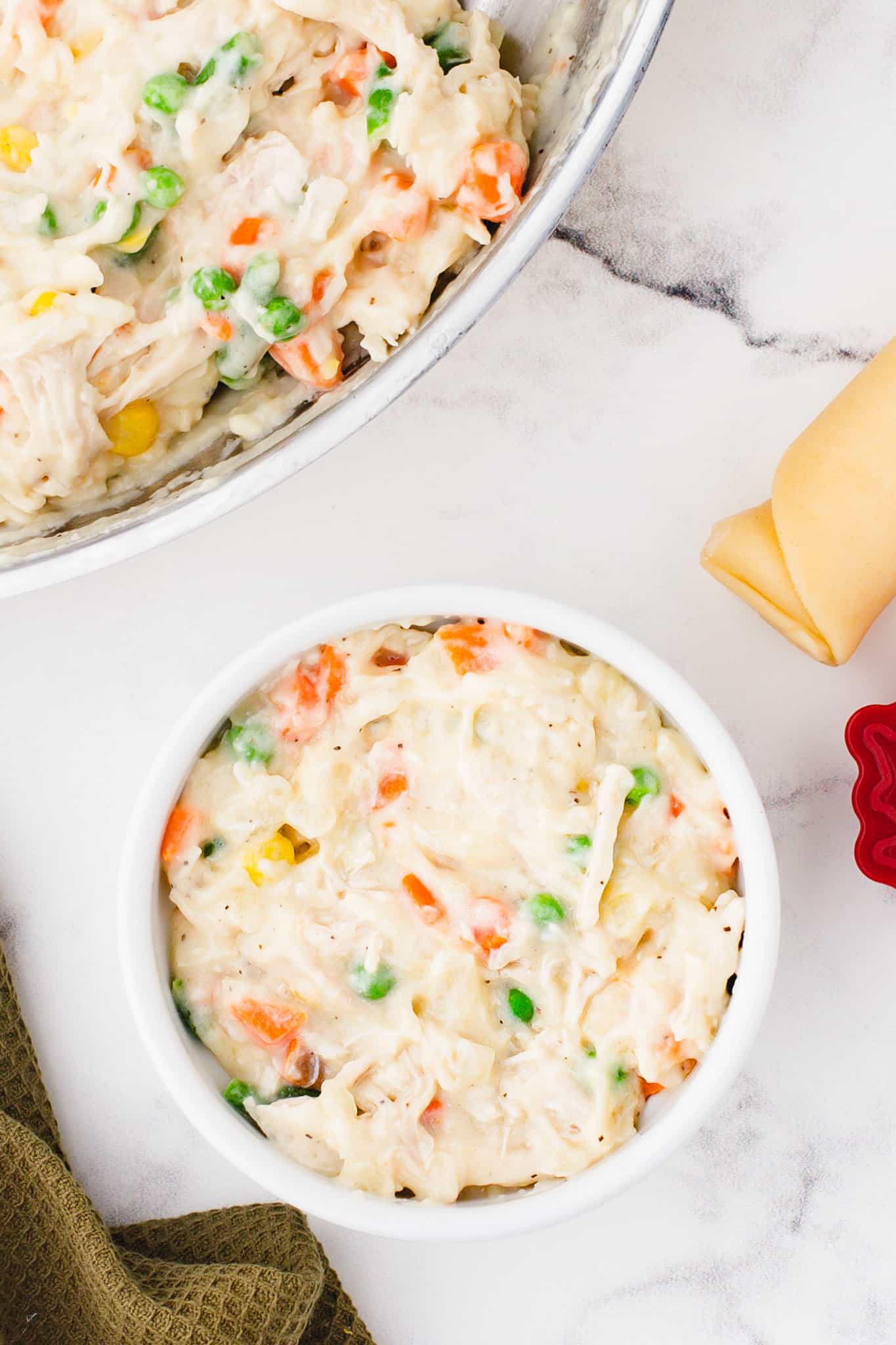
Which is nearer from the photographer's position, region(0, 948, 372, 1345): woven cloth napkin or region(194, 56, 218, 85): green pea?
region(194, 56, 218, 85): green pea

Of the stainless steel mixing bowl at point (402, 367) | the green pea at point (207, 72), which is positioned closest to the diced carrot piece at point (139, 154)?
the green pea at point (207, 72)

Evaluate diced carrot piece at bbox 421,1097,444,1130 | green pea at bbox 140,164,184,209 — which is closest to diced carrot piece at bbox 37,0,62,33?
green pea at bbox 140,164,184,209

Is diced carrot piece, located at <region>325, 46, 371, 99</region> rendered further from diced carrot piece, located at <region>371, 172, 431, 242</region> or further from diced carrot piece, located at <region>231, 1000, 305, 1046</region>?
diced carrot piece, located at <region>231, 1000, 305, 1046</region>

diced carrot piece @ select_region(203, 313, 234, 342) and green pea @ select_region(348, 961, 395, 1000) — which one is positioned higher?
diced carrot piece @ select_region(203, 313, 234, 342)

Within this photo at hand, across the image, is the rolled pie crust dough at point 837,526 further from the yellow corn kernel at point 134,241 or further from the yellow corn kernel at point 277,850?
the yellow corn kernel at point 134,241

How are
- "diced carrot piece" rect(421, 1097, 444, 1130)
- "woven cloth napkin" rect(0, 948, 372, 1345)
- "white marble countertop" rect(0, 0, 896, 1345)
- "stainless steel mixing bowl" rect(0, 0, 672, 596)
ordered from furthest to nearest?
"white marble countertop" rect(0, 0, 896, 1345) < "woven cloth napkin" rect(0, 948, 372, 1345) < "diced carrot piece" rect(421, 1097, 444, 1130) < "stainless steel mixing bowl" rect(0, 0, 672, 596)

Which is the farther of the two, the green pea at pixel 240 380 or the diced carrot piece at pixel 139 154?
the green pea at pixel 240 380

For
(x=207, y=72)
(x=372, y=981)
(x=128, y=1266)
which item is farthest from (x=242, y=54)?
(x=128, y=1266)
